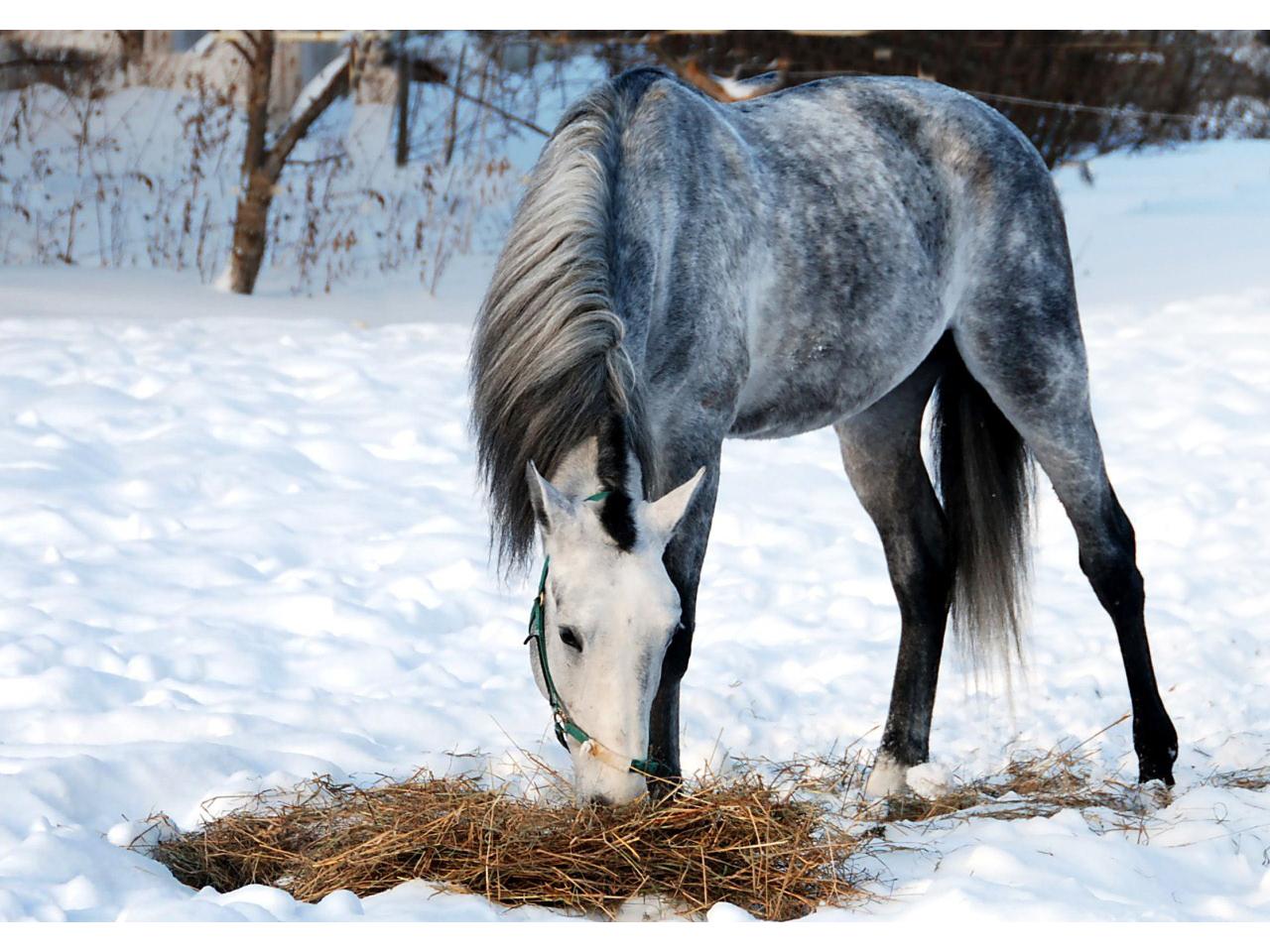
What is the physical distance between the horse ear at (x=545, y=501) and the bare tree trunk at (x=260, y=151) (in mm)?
6973

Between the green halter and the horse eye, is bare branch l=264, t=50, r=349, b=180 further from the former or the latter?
the horse eye

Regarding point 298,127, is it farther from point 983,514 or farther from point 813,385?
point 813,385

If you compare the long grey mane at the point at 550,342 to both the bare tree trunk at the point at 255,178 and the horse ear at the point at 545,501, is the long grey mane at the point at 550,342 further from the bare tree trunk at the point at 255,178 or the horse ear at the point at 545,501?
the bare tree trunk at the point at 255,178

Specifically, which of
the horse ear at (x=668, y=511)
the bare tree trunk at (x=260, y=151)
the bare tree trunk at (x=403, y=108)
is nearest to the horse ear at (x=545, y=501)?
the horse ear at (x=668, y=511)

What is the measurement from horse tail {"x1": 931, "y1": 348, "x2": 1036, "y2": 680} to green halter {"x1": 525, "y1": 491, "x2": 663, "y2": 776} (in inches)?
65.6

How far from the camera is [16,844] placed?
2.50 m

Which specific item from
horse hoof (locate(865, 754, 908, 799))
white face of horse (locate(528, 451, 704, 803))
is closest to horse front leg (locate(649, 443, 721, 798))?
white face of horse (locate(528, 451, 704, 803))

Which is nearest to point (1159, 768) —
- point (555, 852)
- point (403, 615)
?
point (555, 852)

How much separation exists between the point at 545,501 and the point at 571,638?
0.24 metres

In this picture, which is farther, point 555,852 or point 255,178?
point 255,178

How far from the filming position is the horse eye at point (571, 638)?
2317 millimetres

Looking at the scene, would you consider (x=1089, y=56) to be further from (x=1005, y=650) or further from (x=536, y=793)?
(x=536, y=793)

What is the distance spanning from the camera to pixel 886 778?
11.9 feet

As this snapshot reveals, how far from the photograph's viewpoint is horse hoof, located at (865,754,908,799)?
141 inches
